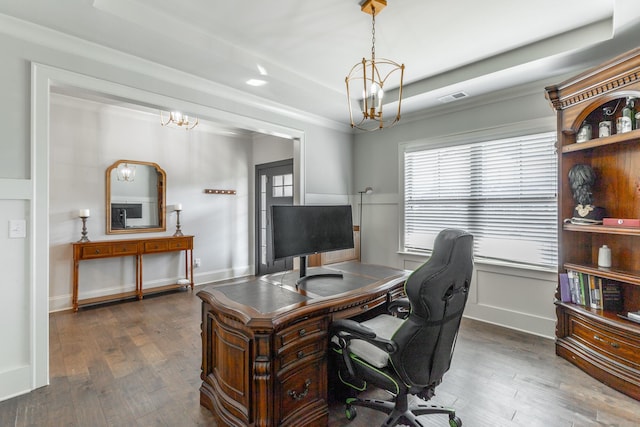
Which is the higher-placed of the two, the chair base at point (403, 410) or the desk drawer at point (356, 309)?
the desk drawer at point (356, 309)

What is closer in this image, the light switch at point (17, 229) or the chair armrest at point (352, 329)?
the chair armrest at point (352, 329)

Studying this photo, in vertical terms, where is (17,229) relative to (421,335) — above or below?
above

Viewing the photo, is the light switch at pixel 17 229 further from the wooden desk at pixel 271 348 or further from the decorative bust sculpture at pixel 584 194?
the decorative bust sculpture at pixel 584 194

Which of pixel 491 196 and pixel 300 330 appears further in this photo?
pixel 491 196

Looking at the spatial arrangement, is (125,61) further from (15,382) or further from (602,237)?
(602,237)

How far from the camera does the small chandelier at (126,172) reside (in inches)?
182

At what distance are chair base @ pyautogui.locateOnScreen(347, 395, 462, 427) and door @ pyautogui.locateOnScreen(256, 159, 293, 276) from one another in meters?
3.76

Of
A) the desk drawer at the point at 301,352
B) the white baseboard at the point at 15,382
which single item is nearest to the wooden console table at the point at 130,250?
the white baseboard at the point at 15,382

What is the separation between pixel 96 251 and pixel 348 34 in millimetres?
4022

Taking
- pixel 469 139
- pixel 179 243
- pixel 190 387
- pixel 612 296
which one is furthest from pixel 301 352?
pixel 179 243

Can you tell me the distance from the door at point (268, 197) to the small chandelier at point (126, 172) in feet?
6.90

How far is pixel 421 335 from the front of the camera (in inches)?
62.9

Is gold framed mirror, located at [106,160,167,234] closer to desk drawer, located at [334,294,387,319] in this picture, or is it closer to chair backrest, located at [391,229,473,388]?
desk drawer, located at [334,294,387,319]

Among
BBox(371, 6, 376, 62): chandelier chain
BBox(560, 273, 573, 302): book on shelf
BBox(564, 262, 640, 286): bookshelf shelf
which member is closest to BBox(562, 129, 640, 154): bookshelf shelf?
BBox(564, 262, 640, 286): bookshelf shelf
